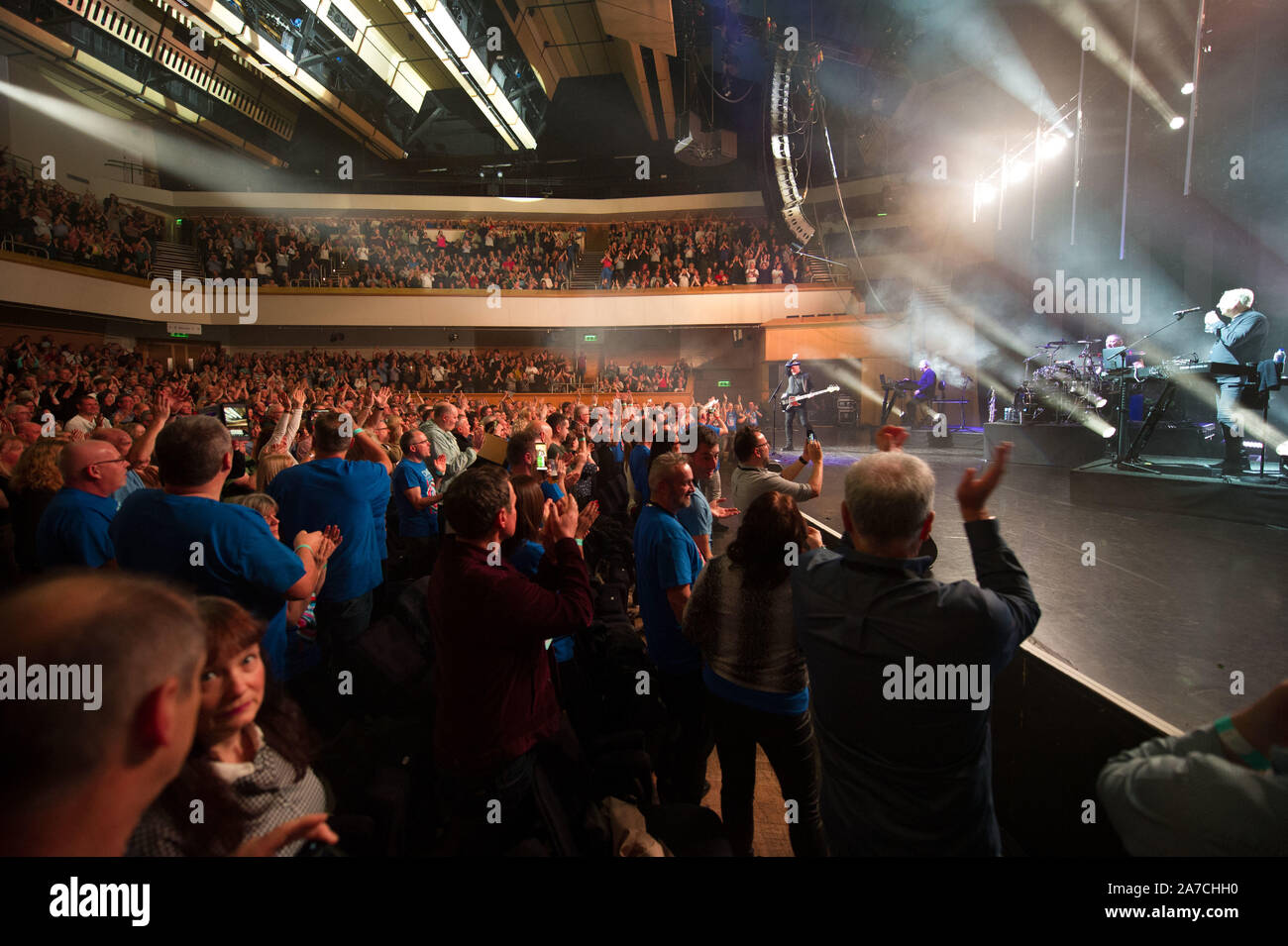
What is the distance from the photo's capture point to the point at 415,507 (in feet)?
12.4

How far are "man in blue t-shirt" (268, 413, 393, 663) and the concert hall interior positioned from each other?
25mm

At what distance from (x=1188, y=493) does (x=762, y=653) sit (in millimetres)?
5343

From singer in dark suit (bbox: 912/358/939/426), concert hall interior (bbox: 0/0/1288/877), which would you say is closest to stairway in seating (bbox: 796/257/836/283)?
concert hall interior (bbox: 0/0/1288/877)

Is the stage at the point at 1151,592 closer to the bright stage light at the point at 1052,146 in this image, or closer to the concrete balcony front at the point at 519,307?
the bright stage light at the point at 1052,146

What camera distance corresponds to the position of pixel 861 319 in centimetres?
1631

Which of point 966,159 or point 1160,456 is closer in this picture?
point 1160,456

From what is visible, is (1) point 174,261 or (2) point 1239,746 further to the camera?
(1) point 174,261

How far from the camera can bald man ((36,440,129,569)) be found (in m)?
2.09

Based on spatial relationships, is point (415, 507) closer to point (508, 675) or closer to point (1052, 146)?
point (508, 675)

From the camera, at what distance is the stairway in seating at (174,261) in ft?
56.8

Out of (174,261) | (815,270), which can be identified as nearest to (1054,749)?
(815,270)
